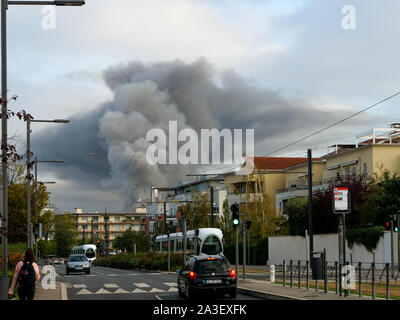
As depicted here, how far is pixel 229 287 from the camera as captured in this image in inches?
936

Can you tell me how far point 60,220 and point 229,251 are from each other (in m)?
79.9

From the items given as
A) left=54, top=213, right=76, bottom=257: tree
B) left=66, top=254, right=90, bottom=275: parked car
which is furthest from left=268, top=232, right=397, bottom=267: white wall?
left=54, top=213, right=76, bottom=257: tree

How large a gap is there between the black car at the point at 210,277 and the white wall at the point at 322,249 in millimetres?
15729

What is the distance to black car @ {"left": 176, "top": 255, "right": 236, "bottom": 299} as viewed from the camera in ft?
77.4

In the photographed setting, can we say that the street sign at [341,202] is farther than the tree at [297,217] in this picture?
No

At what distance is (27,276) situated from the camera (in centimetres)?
1575

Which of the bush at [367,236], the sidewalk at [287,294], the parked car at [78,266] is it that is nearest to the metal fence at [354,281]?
the sidewalk at [287,294]

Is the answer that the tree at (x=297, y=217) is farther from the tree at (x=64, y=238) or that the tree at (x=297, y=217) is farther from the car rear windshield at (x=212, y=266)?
the tree at (x=64, y=238)

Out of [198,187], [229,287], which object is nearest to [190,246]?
[229,287]

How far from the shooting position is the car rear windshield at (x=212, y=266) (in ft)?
78.4

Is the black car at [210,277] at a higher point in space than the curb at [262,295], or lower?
higher

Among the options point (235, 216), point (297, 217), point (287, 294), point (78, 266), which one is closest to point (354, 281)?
point (287, 294)

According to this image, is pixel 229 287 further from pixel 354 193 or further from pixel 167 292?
pixel 354 193

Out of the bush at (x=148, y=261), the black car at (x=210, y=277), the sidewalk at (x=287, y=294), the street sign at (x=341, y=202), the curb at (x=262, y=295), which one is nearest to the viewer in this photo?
the sidewalk at (x=287, y=294)
